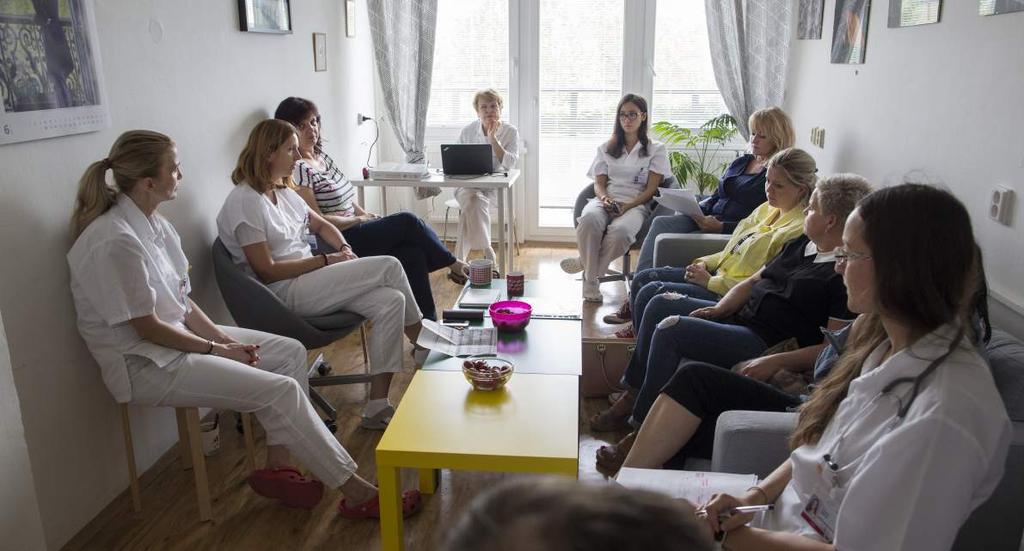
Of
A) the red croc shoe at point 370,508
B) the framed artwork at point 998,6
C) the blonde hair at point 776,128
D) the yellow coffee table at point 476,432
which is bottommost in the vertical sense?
the red croc shoe at point 370,508

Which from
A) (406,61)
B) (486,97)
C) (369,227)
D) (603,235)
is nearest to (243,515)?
(369,227)

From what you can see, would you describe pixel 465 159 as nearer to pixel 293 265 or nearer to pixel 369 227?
pixel 369 227

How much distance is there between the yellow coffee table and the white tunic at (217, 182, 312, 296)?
3.32ft

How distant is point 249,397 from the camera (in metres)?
2.50

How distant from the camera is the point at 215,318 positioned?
11.1ft

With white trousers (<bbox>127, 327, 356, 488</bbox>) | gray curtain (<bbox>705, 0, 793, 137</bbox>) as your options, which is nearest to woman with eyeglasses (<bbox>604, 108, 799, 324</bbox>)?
gray curtain (<bbox>705, 0, 793, 137</bbox>)

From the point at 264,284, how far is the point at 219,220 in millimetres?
297

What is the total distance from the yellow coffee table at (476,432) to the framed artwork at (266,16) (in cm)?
196

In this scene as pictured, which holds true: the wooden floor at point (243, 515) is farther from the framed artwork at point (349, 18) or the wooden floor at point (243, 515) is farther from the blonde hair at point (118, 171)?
the framed artwork at point (349, 18)

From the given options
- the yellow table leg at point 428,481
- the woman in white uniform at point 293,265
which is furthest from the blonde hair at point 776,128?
the yellow table leg at point 428,481

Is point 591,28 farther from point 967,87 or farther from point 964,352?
point 964,352

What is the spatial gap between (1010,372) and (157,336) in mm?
2233

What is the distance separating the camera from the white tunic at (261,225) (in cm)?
308

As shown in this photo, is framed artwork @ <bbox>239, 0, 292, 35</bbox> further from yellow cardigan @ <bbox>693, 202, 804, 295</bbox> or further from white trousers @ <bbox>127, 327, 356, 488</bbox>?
yellow cardigan @ <bbox>693, 202, 804, 295</bbox>
